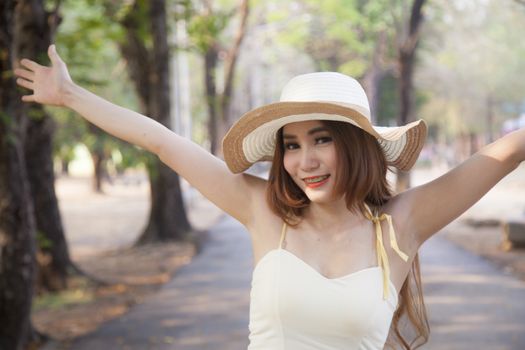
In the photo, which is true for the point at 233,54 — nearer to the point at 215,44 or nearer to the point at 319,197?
the point at 215,44

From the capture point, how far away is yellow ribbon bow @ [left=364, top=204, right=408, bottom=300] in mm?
2541

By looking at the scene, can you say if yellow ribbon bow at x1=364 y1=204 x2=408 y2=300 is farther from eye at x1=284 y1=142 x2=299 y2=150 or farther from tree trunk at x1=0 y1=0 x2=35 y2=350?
tree trunk at x1=0 y1=0 x2=35 y2=350

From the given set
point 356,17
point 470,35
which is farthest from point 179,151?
point 470,35

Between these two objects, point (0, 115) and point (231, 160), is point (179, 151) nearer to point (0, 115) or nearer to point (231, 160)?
point (231, 160)

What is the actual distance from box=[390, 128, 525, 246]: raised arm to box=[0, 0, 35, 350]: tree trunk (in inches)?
152

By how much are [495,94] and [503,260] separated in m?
35.8

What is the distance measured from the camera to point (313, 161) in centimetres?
257

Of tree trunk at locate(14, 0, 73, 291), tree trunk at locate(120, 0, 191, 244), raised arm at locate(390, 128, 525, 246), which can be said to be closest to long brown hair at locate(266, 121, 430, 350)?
raised arm at locate(390, 128, 525, 246)

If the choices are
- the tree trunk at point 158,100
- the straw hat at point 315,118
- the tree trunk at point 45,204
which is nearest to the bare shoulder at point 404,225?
the straw hat at point 315,118

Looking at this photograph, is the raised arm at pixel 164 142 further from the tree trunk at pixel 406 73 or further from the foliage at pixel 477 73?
the foliage at pixel 477 73

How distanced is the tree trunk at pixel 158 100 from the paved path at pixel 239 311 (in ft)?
11.5

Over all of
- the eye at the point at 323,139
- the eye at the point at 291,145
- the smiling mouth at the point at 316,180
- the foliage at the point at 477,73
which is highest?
the eye at the point at 323,139

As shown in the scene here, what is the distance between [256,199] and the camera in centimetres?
279

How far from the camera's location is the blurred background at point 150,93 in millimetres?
6207
